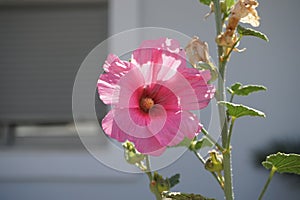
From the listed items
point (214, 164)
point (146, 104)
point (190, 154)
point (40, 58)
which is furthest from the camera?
point (40, 58)

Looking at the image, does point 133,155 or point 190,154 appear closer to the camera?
point 133,155

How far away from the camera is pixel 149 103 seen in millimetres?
461

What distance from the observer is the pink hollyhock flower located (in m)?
0.43

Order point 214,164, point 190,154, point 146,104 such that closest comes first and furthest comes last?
point 146,104 < point 214,164 < point 190,154

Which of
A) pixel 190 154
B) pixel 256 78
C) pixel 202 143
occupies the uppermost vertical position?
pixel 202 143

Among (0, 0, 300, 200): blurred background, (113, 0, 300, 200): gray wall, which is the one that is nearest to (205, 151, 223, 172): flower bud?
(0, 0, 300, 200): blurred background

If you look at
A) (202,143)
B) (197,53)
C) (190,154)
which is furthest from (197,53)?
(190,154)

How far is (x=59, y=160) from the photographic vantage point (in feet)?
9.47

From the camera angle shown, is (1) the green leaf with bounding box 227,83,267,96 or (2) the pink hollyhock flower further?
(1) the green leaf with bounding box 227,83,267,96

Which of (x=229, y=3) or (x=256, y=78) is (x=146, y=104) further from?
(x=256, y=78)

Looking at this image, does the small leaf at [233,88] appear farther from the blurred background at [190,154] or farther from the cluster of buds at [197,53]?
the blurred background at [190,154]

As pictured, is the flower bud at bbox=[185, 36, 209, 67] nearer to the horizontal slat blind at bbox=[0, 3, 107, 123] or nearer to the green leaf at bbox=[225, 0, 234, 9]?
the green leaf at bbox=[225, 0, 234, 9]

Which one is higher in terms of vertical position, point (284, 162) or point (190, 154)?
point (284, 162)

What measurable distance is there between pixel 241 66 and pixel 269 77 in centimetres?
17
